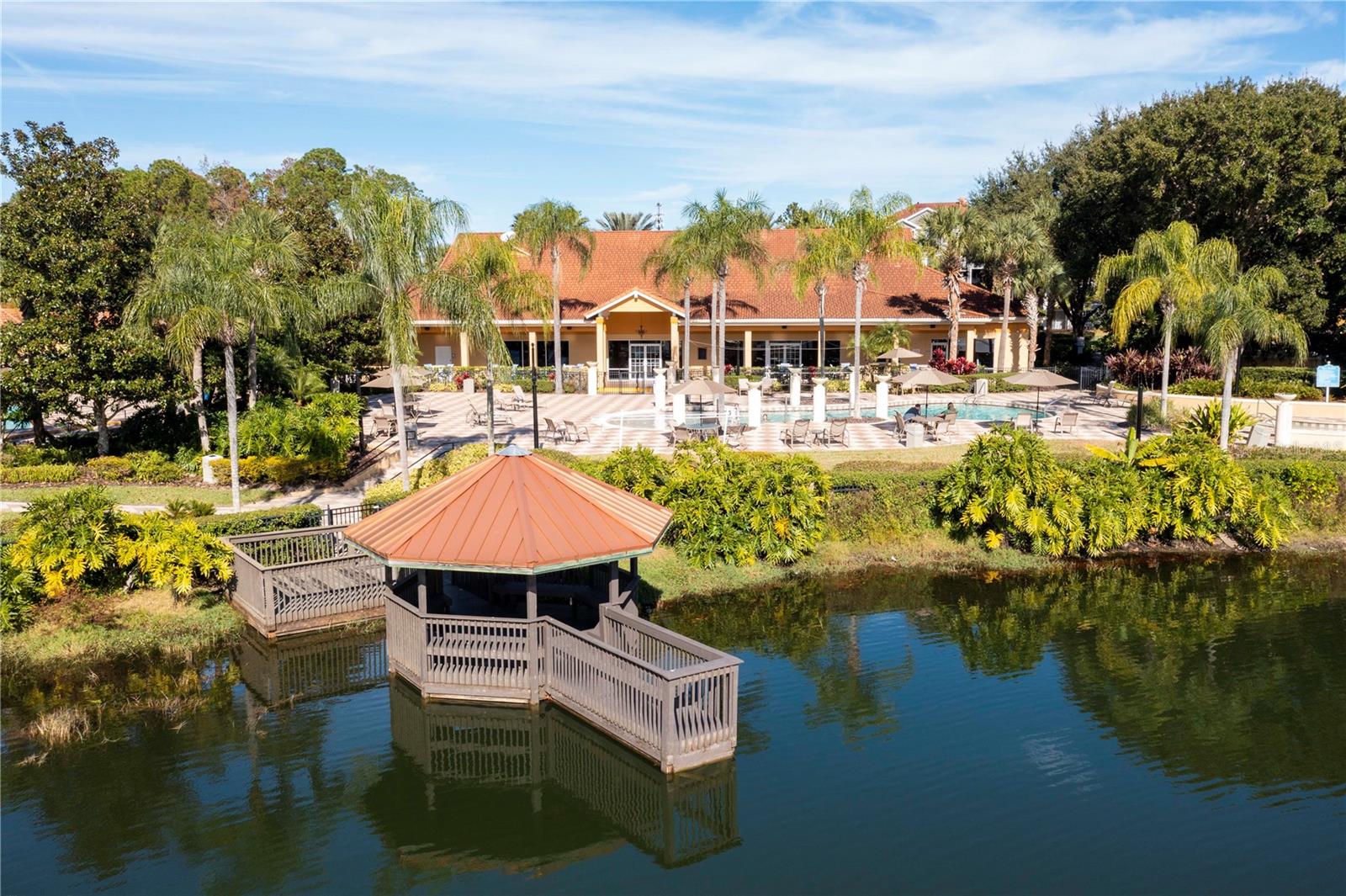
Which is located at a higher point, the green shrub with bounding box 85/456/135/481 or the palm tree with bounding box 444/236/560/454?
the palm tree with bounding box 444/236/560/454

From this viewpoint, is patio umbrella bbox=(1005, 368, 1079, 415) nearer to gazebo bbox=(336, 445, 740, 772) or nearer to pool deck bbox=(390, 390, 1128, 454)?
pool deck bbox=(390, 390, 1128, 454)

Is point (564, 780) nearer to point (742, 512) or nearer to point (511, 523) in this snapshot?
point (511, 523)

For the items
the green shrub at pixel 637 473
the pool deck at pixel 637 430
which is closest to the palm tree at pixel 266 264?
the pool deck at pixel 637 430

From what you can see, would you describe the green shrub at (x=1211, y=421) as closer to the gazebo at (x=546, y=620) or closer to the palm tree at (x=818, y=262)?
the palm tree at (x=818, y=262)

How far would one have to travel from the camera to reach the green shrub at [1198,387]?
3466cm

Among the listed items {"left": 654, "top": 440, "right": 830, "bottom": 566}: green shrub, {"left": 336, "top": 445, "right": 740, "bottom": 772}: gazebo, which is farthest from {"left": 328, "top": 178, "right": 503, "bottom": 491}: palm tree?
{"left": 336, "top": 445, "right": 740, "bottom": 772}: gazebo

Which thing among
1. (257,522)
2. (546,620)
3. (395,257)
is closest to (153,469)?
(257,522)

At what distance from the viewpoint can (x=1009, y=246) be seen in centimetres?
4378

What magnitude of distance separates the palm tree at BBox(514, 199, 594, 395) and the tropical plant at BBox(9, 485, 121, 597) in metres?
26.8

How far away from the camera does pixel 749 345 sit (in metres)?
46.8

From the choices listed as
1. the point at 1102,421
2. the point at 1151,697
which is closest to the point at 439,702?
the point at 1151,697

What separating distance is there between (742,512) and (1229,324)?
15.2m

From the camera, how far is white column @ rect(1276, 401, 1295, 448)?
87.7 ft

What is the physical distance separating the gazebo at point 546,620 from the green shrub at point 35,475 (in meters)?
13.2
